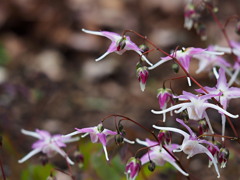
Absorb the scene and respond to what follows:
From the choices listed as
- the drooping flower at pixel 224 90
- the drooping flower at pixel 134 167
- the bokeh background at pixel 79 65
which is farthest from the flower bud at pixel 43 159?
the bokeh background at pixel 79 65

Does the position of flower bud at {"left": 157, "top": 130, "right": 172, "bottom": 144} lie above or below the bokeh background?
above

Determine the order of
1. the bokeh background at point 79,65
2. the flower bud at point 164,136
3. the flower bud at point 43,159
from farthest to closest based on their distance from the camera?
the bokeh background at point 79,65 → the flower bud at point 43,159 → the flower bud at point 164,136

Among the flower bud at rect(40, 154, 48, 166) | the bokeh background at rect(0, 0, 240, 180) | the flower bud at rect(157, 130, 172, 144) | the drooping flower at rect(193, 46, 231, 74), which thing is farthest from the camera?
the bokeh background at rect(0, 0, 240, 180)

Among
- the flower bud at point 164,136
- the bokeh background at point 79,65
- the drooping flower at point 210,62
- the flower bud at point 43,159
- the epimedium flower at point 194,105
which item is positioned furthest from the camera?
the bokeh background at point 79,65

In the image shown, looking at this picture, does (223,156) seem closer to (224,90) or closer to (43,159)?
(224,90)

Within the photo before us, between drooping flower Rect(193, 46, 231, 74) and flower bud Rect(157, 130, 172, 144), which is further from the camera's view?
drooping flower Rect(193, 46, 231, 74)

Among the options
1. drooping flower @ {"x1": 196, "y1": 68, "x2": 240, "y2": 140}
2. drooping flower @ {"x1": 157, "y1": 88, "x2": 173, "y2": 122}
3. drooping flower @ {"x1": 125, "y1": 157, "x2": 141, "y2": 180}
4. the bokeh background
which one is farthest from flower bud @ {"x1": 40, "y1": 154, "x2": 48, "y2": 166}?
the bokeh background

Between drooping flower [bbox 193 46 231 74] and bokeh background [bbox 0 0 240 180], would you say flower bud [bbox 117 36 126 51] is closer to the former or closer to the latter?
drooping flower [bbox 193 46 231 74]

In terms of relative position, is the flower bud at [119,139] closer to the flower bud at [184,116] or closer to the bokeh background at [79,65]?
the flower bud at [184,116]
